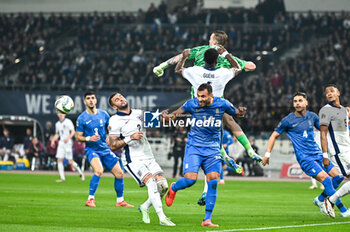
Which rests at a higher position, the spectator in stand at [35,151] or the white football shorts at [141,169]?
the white football shorts at [141,169]

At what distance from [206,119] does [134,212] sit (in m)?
3.39

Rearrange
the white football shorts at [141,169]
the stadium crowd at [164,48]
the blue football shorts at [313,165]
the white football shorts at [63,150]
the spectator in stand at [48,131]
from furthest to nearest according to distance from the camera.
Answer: the stadium crowd at [164,48]
the spectator in stand at [48,131]
the white football shorts at [63,150]
the blue football shorts at [313,165]
the white football shorts at [141,169]

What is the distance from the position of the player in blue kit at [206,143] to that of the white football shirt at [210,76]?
1.36 metres

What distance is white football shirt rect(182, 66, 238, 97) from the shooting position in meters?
12.8

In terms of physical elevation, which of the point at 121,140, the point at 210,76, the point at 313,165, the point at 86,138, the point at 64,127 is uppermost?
the point at 210,76

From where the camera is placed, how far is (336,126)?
1424cm

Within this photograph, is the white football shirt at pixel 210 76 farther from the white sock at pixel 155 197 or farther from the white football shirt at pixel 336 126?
the white football shirt at pixel 336 126

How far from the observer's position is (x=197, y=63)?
13.5 m

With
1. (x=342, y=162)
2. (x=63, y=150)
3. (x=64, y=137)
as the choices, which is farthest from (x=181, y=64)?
(x=63, y=150)

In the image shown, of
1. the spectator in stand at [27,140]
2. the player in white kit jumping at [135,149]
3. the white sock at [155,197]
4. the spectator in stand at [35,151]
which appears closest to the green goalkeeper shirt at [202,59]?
the player in white kit jumping at [135,149]

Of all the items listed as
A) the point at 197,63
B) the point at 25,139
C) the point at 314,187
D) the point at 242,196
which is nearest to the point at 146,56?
the point at 25,139

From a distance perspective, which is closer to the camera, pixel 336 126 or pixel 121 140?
pixel 121 140

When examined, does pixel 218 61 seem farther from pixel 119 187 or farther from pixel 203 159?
pixel 119 187

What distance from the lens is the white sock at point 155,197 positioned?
1160 cm
